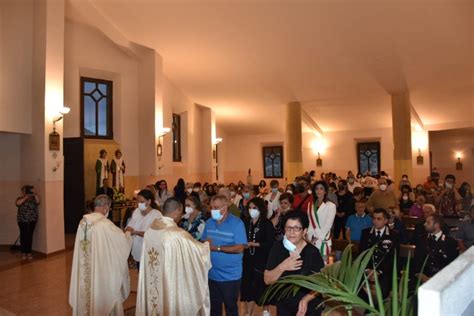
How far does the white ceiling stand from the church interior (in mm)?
48

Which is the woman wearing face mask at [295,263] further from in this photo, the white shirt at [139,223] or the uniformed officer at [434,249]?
the white shirt at [139,223]

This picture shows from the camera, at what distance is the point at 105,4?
34.4ft

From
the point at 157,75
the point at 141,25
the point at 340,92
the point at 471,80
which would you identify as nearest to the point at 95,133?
the point at 157,75

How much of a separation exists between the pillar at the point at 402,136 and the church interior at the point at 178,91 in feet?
0.12

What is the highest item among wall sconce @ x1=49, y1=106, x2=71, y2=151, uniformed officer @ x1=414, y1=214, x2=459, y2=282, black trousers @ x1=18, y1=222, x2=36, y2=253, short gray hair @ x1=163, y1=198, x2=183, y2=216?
wall sconce @ x1=49, y1=106, x2=71, y2=151

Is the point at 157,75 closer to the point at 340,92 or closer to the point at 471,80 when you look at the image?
the point at 340,92

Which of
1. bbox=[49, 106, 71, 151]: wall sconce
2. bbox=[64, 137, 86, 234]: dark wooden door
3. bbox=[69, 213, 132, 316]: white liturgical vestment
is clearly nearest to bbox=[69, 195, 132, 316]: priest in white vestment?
bbox=[69, 213, 132, 316]: white liturgical vestment

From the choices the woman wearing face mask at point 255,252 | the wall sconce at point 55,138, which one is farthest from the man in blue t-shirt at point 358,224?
the wall sconce at point 55,138

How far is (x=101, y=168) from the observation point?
11367 millimetres

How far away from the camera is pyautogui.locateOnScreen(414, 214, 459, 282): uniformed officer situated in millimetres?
4660

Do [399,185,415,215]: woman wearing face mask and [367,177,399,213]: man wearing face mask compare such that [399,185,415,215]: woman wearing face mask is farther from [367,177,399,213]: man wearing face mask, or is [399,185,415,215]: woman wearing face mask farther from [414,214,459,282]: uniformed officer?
[414,214,459,282]: uniformed officer

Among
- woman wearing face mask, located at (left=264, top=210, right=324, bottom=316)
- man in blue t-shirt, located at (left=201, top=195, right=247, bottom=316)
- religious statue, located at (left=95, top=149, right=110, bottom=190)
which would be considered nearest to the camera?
woman wearing face mask, located at (left=264, top=210, right=324, bottom=316)

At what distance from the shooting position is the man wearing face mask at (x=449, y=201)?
7758mm

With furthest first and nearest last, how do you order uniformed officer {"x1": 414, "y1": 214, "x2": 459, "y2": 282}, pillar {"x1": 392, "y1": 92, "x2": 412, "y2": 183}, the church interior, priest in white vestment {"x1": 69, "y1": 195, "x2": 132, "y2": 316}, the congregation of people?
pillar {"x1": 392, "y1": 92, "x2": 412, "y2": 183}, the church interior, uniformed officer {"x1": 414, "y1": 214, "x2": 459, "y2": 282}, priest in white vestment {"x1": 69, "y1": 195, "x2": 132, "y2": 316}, the congregation of people
